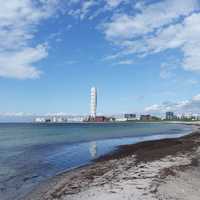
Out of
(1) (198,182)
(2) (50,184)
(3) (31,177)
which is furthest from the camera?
(3) (31,177)

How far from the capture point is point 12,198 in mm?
16641

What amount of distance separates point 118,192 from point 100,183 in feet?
9.51

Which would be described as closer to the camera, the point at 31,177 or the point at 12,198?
the point at 12,198

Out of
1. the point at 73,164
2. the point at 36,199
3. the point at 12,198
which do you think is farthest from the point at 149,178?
the point at 73,164

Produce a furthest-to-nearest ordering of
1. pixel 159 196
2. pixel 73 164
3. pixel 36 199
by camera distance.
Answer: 1. pixel 73 164
2. pixel 36 199
3. pixel 159 196

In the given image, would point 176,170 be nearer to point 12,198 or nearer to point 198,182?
point 198,182

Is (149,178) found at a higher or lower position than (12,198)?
higher

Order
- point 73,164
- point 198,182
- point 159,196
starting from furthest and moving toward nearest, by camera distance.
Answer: point 73,164
point 198,182
point 159,196

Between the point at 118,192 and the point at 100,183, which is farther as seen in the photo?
the point at 100,183

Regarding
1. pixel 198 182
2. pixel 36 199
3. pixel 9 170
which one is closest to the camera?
pixel 36 199

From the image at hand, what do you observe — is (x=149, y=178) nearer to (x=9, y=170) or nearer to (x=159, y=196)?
(x=159, y=196)

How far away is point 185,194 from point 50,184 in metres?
9.12

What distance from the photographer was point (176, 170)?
19984 millimetres

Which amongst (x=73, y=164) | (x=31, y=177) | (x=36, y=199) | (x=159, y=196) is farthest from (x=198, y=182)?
(x=73, y=164)
